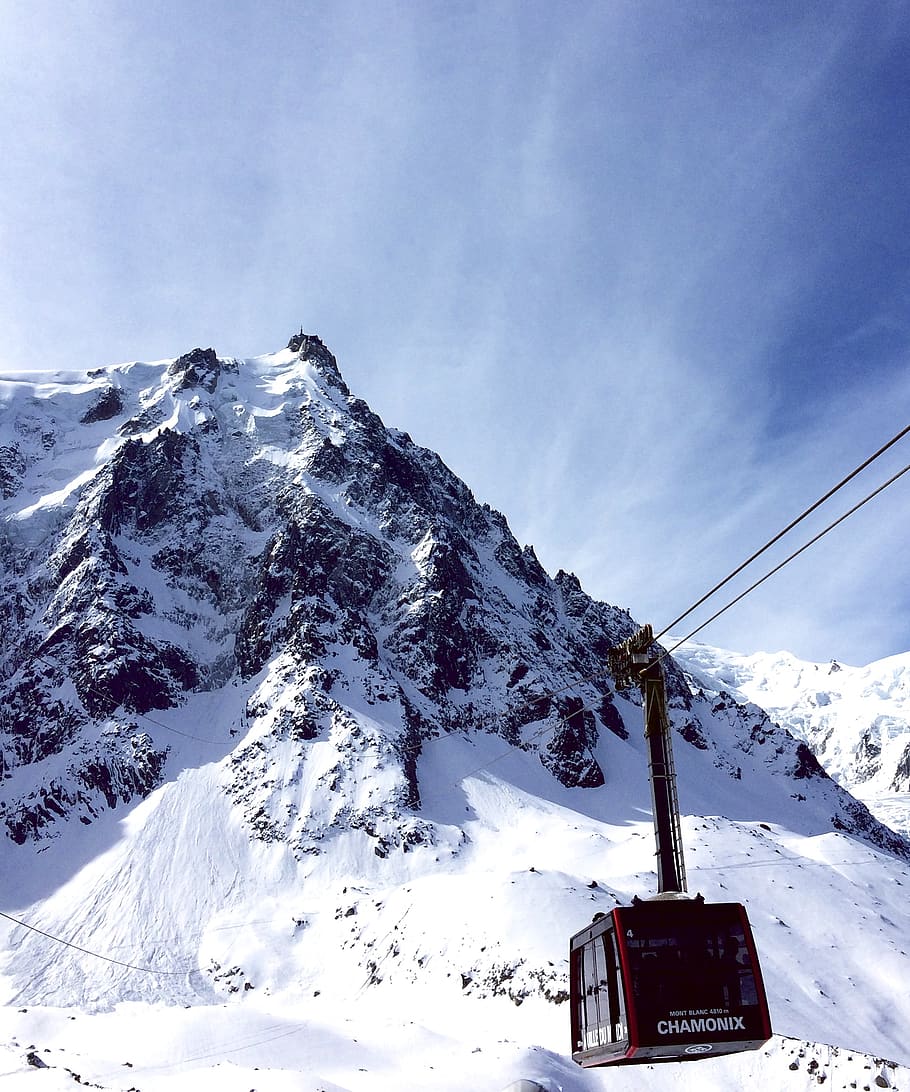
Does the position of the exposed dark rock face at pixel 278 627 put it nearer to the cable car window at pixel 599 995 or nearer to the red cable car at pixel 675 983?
the cable car window at pixel 599 995

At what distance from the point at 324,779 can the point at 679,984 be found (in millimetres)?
87375

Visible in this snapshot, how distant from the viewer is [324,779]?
9956 cm

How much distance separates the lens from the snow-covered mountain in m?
48.1

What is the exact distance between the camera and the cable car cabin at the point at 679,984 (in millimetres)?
17109

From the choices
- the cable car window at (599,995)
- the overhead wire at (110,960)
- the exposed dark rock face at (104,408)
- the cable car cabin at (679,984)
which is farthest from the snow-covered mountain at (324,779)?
the cable car cabin at (679,984)

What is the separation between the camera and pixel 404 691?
122 m

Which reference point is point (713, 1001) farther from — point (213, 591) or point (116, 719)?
point (213, 591)

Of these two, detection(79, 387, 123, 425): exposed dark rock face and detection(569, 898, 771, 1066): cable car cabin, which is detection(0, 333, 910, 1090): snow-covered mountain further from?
detection(569, 898, 771, 1066): cable car cabin

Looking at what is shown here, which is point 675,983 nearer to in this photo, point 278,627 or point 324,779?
point 324,779

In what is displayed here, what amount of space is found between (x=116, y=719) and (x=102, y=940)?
39.5 meters

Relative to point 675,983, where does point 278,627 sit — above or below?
above

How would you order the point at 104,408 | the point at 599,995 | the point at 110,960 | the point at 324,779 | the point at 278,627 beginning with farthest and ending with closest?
1. the point at 104,408
2. the point at 278,627
3. the point at 324,779
4. the point at 110,960
5. the point at 599,995

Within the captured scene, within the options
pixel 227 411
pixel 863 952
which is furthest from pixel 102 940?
pixel 227 411

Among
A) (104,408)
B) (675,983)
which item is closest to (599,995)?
(675,983)
